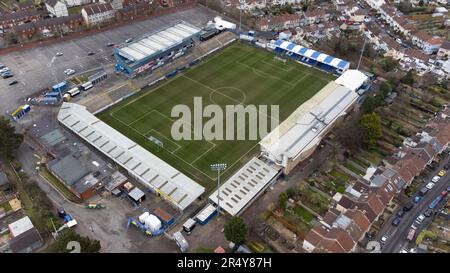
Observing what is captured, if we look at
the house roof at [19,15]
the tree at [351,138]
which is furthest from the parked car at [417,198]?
the house roof at [19,15]

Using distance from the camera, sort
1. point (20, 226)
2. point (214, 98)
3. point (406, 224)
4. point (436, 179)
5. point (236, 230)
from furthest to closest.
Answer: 1. point (214, 98)
2. point (436, 179)
3. point (406, 224)
4. point (20, 226)
5. point (236, 230)

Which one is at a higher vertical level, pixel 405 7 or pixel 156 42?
pixel 156 42

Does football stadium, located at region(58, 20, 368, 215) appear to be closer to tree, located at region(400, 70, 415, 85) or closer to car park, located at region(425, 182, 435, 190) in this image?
tree, located at region(400, 70, 415, 85)

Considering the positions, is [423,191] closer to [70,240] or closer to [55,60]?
[70,240]

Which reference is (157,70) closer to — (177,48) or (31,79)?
(177,48)

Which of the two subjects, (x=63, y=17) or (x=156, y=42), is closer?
(x=156, y=42)

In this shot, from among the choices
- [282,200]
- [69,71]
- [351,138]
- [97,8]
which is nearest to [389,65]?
[351,138]

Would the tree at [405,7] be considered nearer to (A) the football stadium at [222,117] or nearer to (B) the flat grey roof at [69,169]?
(A) the football stadium at [222,117]

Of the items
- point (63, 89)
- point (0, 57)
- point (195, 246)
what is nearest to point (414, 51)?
point (195, 246)
